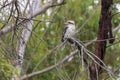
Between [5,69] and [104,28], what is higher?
[104,28]

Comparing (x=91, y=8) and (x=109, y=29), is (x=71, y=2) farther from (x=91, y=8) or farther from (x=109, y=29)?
(x=109, y=29)

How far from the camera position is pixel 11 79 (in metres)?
3.02

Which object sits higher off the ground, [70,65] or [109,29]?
[109,29]

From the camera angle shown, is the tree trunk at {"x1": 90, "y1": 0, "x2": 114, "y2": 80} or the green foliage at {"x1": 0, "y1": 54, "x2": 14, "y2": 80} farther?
the tree trunk at {"x1": 90, "y1": 0, "x2": 114, "y2": 80}

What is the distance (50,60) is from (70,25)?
2256 millimetres

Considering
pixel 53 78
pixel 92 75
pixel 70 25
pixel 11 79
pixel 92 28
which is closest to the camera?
pixel 11 79

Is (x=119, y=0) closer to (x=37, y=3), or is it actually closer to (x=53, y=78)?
(x=37, y=3)

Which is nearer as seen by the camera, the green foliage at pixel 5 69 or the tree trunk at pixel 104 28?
the green foliage at pixel 5 69

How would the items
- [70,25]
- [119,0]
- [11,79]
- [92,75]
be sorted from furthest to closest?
[70,25], [119,0], [92,75], [11,79]

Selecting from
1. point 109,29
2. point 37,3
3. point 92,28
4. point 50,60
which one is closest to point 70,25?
point 37,3

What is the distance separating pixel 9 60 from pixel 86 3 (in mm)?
4211

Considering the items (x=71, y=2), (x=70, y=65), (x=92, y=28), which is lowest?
(x=70, y=65)

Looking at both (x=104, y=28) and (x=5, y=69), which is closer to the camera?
(x=5, y=69)

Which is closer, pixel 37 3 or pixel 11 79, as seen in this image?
pixel 11 79
